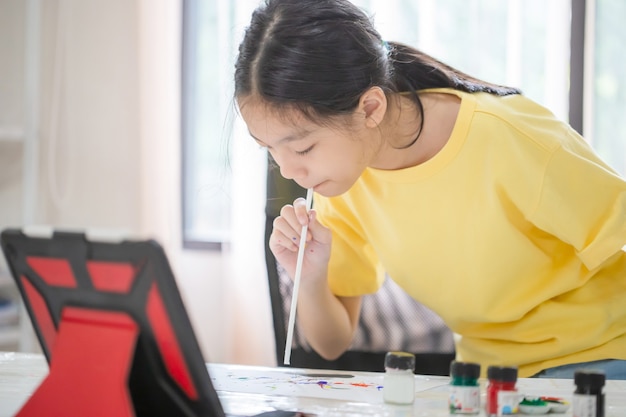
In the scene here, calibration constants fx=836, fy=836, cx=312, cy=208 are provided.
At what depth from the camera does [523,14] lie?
225 cm

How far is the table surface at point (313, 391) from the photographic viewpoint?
873 mm

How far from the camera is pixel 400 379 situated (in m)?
0.88

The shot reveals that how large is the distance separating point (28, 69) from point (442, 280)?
5.55 feet

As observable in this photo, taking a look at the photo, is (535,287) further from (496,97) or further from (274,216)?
(274,216)

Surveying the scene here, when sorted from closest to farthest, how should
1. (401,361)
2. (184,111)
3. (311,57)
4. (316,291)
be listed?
(401,361), (311,57), (316,291), (184,111)

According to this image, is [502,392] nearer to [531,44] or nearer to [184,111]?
[531,44]

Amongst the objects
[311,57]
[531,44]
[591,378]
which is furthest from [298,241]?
[531,44]

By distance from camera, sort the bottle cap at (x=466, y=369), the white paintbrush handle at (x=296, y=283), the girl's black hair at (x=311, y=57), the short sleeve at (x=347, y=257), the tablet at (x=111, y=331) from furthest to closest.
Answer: the short sleeve at (x=347, y=257) < the white paintbrush handle at (x=296, y=283) < the girl's black hair at (x=311, y=57) < the bottle cap at (x=466, y=369) < the tablet at (x=111, y=331)

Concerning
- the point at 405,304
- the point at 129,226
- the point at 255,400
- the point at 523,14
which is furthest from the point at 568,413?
the point at 129,226

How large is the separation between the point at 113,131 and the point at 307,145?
1723 mm

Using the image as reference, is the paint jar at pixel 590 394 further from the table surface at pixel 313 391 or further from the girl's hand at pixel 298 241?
the girl's hand at pixel 298 241

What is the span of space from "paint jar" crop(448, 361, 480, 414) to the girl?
0.34 m

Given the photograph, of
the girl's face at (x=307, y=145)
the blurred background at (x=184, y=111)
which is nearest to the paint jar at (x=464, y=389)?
the girl's face at (x=307, y=145)

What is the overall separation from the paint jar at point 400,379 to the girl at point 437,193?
301 mm
